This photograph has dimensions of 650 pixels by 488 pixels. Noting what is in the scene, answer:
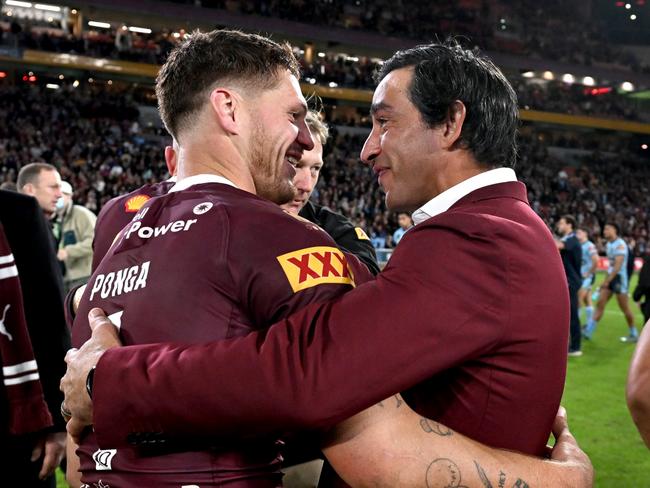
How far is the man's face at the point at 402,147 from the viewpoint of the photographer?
198 cm

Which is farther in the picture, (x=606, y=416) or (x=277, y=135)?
(x=606, y=416)

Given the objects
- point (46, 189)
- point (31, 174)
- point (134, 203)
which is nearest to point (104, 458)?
point (134, 203)

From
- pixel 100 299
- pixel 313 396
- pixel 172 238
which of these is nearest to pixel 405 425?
pixel 313 396

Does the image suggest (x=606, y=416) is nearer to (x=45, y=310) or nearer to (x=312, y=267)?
(x=45, y=310)

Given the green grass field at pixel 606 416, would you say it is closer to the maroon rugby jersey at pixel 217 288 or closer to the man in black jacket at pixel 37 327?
the man in black jacket at pixel 37 327

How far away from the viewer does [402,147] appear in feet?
6.63

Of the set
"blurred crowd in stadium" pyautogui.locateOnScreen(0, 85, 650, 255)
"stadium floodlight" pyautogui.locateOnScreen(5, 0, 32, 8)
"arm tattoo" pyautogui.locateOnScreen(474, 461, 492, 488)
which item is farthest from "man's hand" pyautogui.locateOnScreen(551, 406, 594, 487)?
"stadium floodlight" pyautogui.locateOnScreen(5, 0, 32, 8)

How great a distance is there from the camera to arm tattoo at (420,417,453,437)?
58.4 inches

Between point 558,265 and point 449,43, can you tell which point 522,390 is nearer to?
point 558,265

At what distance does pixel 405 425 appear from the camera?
1.47 m

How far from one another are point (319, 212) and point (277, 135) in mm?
1871

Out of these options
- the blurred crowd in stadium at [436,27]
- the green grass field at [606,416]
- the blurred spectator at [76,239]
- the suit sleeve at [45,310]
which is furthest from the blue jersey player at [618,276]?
the blurred crowd in stadium at [436,27]

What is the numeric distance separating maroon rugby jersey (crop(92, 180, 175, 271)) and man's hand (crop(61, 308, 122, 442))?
0.77 metres

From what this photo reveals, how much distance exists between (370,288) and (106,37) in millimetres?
32350
